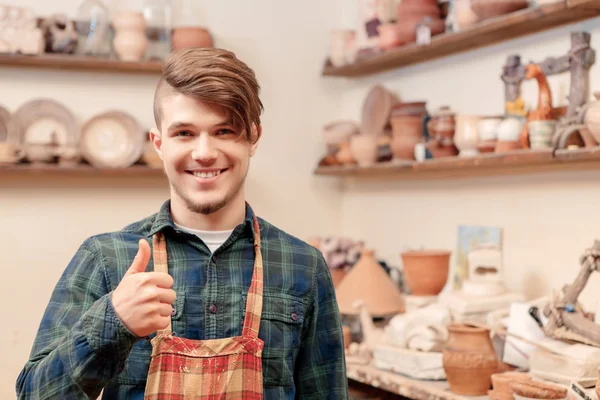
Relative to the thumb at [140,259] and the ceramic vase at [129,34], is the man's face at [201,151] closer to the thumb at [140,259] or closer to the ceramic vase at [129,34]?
the thumb at [140,259]

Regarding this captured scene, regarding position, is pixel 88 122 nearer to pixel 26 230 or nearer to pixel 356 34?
pixel 26 230

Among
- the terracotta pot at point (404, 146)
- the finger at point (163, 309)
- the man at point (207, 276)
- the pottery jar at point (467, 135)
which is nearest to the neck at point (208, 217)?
the man at point (207, 276)

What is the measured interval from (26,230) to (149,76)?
88cm

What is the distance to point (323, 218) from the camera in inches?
162

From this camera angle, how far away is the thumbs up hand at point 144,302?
127 cm

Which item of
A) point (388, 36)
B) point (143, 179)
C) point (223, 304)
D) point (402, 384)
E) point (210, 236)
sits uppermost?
point (388, 36)

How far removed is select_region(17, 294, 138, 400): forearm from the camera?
4.23 ft

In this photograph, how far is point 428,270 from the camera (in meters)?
3.09

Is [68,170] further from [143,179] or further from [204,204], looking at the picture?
[204,204]

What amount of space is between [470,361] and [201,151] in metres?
1.26

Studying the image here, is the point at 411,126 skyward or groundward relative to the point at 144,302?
skyward

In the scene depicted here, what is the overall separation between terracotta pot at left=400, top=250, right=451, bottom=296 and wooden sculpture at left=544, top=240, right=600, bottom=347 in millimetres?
675

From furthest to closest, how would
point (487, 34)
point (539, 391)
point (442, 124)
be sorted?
point (442, 124) < point (487, 34) < point (539, 391)

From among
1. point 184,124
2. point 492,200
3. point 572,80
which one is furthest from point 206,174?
point 492,200
